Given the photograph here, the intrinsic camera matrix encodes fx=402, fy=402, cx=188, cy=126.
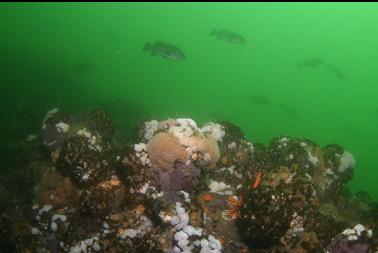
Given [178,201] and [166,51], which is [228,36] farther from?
[178,201]

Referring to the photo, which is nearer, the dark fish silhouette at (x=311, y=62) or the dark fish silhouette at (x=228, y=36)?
the dark fish silhouette at (x=228, y=36)

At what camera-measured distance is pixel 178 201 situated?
598 centimetres

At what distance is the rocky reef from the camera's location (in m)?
5.70

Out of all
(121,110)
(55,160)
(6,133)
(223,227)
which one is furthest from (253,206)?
(121,110)

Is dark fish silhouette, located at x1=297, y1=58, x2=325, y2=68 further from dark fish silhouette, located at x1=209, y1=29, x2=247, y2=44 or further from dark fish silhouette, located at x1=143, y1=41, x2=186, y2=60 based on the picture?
dark fish silhouette, located at x1=143, y1=41, x2=186, y2=60

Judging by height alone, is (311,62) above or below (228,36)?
below

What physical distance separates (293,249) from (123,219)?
2510 millimetres

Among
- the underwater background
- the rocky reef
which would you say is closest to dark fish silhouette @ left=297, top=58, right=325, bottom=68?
the underwater background

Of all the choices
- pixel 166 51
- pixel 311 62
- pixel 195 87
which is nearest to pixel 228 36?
pixel 166 51

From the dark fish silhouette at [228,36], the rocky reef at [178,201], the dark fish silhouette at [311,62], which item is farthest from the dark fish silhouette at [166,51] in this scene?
the dark fish silhouette at [311,62]

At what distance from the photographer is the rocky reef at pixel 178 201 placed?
5695 millimetres

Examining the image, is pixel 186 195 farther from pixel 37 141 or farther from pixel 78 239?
pixel 37 141

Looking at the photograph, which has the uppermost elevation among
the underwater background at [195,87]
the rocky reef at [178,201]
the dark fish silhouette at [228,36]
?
the rocky reef at [178,201]

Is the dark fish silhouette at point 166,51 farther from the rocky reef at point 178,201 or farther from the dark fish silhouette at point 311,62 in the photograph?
the dark fish silhouette at point 311,62
